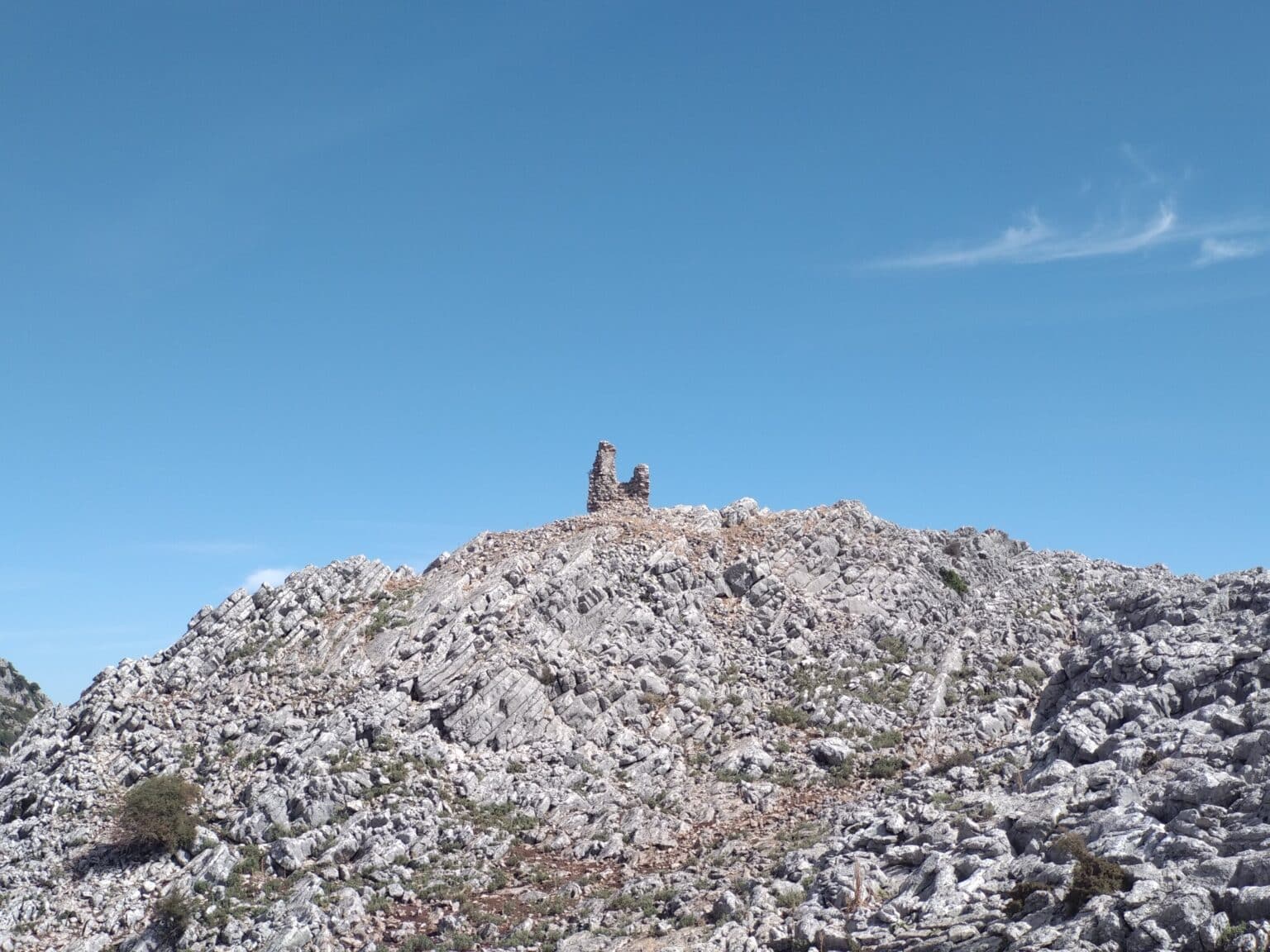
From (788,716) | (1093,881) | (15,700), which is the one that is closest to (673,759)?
(788,716)

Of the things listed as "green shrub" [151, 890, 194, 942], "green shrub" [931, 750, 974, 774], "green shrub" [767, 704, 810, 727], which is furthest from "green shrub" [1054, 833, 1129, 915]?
"green shrub" [151, 890, 194, 942]

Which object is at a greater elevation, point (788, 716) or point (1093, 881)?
point (788, 716)

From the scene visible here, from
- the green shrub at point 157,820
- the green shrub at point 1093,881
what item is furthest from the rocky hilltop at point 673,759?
the green shrub at point 157,820

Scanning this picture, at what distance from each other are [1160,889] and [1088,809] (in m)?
5.49

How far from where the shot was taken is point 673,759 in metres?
35.0

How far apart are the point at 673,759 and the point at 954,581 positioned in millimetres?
19963

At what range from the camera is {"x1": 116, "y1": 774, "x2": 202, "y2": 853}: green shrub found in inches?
1163

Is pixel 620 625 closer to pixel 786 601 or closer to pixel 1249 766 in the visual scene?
pixel 786 601

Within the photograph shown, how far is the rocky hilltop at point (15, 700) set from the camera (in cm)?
12047

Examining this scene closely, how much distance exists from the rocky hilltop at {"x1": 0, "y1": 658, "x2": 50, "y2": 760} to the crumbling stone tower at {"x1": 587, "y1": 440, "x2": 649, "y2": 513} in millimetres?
95852

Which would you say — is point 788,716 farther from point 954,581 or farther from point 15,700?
point 15,700

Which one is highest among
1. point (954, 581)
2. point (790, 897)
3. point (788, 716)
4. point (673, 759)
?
point (954, 581)

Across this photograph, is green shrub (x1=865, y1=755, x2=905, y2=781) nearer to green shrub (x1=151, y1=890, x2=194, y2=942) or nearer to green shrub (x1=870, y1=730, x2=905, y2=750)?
green shrub (x1=870, y1=730, x2=905, y2=750)

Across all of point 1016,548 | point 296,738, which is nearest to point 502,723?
point 296,738
